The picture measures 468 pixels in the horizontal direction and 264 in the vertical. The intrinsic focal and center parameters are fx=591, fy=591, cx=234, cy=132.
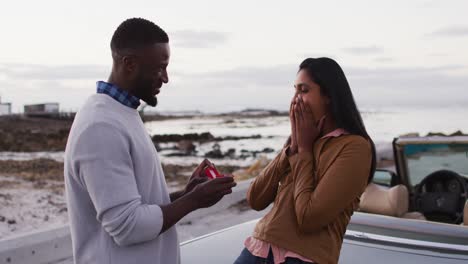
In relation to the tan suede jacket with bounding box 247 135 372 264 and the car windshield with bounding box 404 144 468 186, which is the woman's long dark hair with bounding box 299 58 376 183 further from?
the car windshield with bounding box 404 144 468 186

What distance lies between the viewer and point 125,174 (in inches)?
79.7

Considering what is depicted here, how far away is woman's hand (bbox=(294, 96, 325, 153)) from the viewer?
2.40 m

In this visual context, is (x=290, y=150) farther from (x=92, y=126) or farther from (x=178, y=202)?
(x=92, y=126)

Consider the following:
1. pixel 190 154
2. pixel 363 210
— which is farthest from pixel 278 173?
pixel 190 154

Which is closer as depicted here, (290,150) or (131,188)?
(131,188)

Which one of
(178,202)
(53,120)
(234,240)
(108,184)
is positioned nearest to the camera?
(108,184)

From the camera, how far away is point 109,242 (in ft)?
6.88

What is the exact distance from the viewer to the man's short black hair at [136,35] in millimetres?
2189

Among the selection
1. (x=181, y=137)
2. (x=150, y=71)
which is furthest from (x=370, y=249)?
(x=181, y=137)

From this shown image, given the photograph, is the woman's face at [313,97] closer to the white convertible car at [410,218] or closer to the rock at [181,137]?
the white convertible car at [410,218]

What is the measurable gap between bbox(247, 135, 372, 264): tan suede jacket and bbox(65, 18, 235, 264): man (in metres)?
0.27

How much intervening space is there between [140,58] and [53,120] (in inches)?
2138

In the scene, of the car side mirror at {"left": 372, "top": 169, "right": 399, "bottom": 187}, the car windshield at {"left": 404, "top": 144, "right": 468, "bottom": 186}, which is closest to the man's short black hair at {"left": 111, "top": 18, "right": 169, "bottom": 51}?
the car windshield at {"left": 404, "top": 144, "right": 468, "bottom": 186}

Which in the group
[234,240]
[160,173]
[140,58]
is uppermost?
[140,58]
